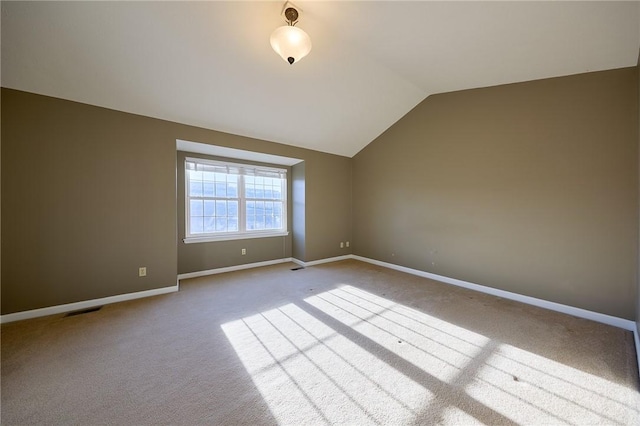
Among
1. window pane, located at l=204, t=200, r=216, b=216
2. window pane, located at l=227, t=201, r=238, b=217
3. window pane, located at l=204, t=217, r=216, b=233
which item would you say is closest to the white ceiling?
window pane, located at l=204, t=200, r=216, b=216

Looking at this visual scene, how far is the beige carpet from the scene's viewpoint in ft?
4.59

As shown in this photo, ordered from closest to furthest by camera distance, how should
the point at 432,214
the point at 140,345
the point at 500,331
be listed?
1. the point at 140,345
2. the point at 500,331
3. the point at 432,214

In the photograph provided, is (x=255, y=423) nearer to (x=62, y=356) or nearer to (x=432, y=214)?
(x=62, y=356)

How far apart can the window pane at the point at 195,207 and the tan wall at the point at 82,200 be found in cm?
68

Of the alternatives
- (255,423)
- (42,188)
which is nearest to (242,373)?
(255,423)

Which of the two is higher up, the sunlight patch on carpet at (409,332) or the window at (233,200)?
the window at (233,200)

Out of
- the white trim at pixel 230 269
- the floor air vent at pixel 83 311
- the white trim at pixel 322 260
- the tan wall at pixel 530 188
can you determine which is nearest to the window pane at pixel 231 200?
the white trim at pixel 230 269

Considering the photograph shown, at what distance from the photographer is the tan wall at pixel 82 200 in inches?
96.8

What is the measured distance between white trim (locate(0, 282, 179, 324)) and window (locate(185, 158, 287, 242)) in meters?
0.92

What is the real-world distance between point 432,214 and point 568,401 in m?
2.69

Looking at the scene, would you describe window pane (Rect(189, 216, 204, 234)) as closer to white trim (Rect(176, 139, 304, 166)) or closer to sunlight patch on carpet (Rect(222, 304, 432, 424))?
white trim (Rect(176, 139, 304, 166))

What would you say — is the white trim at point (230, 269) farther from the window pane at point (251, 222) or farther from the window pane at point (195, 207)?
the window pane at point (195, 207)

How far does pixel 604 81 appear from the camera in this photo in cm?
244

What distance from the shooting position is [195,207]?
4.02 metres
